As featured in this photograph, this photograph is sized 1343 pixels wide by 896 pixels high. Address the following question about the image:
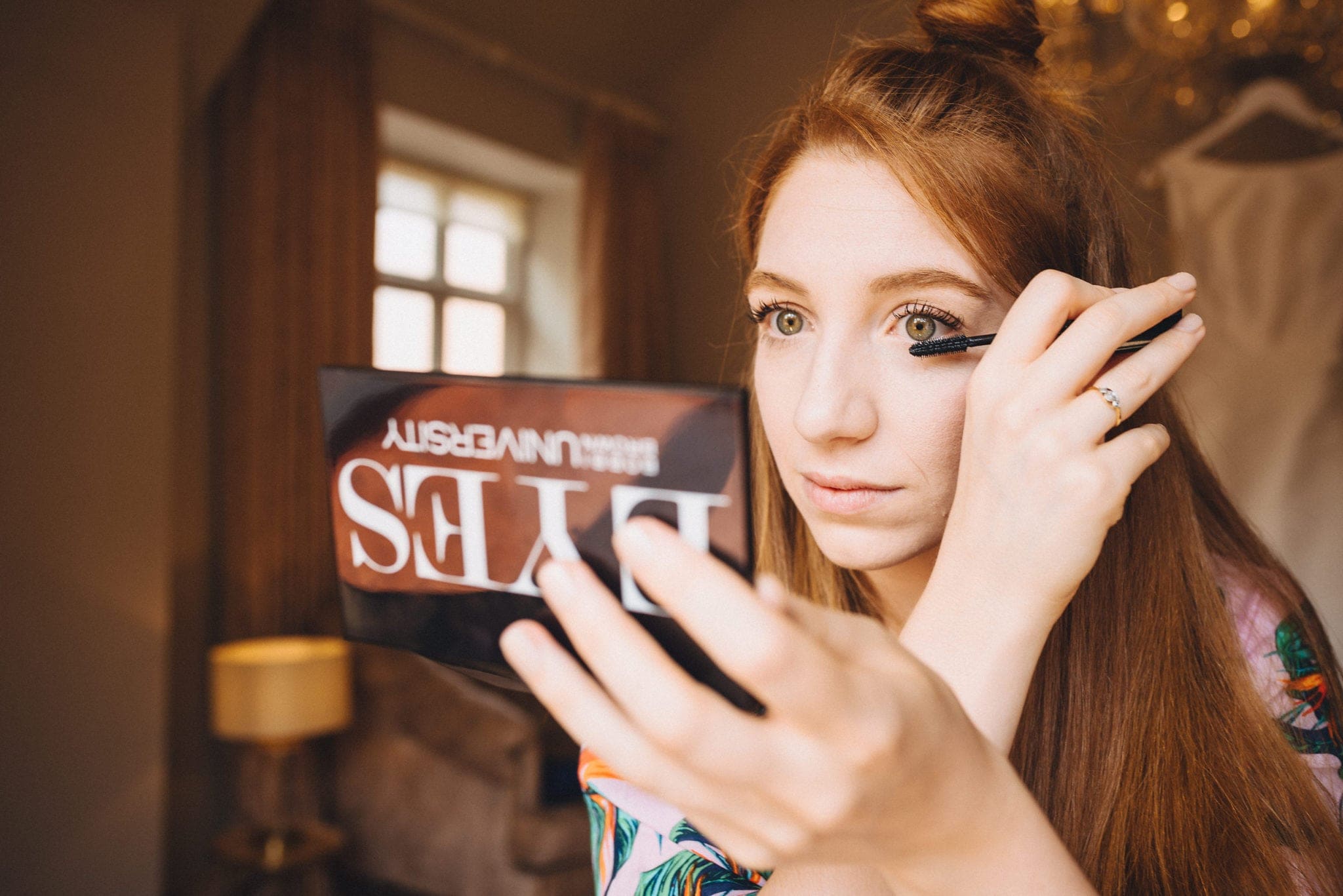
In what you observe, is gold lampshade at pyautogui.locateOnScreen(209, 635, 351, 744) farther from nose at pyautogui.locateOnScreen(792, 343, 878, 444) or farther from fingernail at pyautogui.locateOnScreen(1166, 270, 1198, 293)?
fingernail at pyautogui.locateOnScreen(1166, 270, 1198, 293)

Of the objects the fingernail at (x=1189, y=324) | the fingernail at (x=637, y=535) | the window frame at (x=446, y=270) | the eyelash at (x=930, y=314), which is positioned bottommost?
the fingernail at (x=637, y=535)

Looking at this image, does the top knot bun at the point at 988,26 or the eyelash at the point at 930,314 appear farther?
the top knot bun at the point at 988,26

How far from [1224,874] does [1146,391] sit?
1.23 ft

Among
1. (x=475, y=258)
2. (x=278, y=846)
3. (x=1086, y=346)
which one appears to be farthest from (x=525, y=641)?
(x=475, y=258)

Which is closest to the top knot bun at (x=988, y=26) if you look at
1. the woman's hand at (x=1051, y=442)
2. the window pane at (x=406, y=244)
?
the woman's hand at (x=1051, y=442)

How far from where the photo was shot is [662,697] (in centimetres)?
28

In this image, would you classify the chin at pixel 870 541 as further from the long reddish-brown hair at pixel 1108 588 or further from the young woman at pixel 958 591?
the long reddish-brown hair at pixel 1108 588

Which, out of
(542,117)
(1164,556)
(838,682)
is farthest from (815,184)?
(542,117)

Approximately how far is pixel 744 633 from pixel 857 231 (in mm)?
468

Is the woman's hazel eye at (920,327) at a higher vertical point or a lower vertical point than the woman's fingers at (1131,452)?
higher

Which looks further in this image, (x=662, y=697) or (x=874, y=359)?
(x=874, y=359)

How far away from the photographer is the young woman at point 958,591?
11.4 inches

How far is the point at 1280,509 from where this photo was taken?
2275 millimetres

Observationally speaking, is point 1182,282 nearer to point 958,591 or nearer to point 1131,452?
point 1131,452
